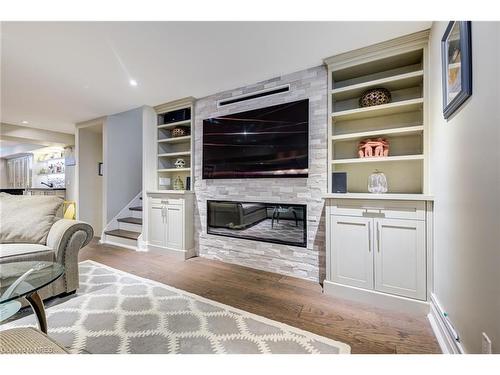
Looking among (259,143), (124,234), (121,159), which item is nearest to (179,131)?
(259,143)

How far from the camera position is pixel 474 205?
1107 mm

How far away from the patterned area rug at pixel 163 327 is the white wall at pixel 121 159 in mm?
2524

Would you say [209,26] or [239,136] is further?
[239,136]

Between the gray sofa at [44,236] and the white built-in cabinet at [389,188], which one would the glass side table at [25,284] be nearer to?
the gray sofa at [44,236]

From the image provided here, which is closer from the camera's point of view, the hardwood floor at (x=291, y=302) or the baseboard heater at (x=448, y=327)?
the baseboard heater at (x=448, y=327)

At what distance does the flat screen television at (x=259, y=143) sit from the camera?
101 inches

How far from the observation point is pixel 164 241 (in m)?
3.45

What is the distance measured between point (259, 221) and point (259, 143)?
0.98 m

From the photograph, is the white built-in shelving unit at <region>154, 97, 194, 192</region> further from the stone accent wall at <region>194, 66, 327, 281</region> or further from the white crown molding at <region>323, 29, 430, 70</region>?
the white crown molding at <region>323, 29, 430, 70</region>

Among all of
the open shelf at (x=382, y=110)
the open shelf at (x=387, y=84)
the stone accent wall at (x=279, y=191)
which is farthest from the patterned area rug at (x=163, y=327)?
the open shelf at (x=387, y=84)

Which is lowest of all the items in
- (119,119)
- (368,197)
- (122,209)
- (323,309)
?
(323,309)
